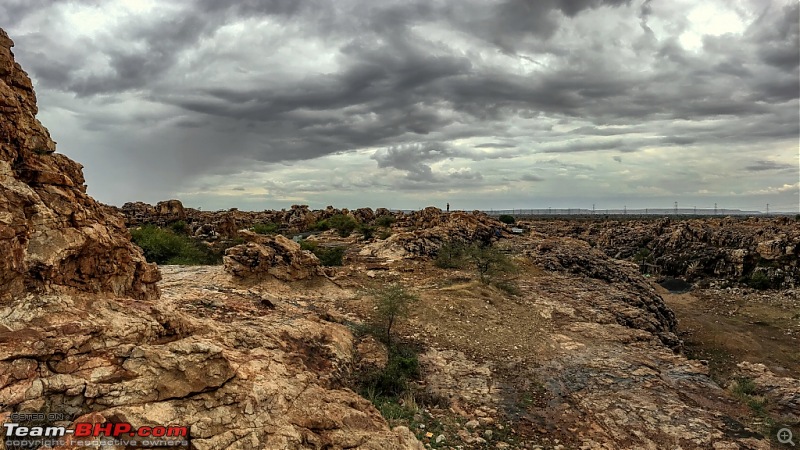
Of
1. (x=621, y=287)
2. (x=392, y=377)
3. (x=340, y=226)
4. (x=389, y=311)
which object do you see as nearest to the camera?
(x=392, y=377)

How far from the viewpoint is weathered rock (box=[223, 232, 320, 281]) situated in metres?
15.3

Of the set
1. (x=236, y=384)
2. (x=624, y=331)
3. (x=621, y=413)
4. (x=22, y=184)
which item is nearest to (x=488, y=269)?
(x=624, y=331)

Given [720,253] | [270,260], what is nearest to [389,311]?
[270,260]

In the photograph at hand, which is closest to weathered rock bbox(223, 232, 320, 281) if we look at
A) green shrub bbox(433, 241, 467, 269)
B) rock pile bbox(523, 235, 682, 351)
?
green shrub bbox(433, 241, 467, 269)

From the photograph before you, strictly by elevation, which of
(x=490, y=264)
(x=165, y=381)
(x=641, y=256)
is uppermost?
(x=165, y=381)

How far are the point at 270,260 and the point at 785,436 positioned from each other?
15.4 m

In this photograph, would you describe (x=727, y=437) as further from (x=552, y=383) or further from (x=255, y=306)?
(x=255, y=306)

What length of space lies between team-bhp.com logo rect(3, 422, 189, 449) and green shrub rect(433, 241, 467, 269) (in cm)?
1803

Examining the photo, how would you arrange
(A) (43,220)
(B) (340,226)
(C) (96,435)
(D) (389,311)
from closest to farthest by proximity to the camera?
(C) (96,435) → (A) (43,220) → (D) (389,311) → (B) (340,226)

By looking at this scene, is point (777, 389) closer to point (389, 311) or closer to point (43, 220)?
point (389, 311)

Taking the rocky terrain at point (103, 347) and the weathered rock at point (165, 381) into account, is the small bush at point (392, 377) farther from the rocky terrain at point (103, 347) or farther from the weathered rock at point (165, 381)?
the rocky terrain at point (103, 347)

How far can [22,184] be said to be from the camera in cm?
552

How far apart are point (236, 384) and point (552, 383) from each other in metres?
8.48

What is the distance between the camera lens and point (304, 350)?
909cm
